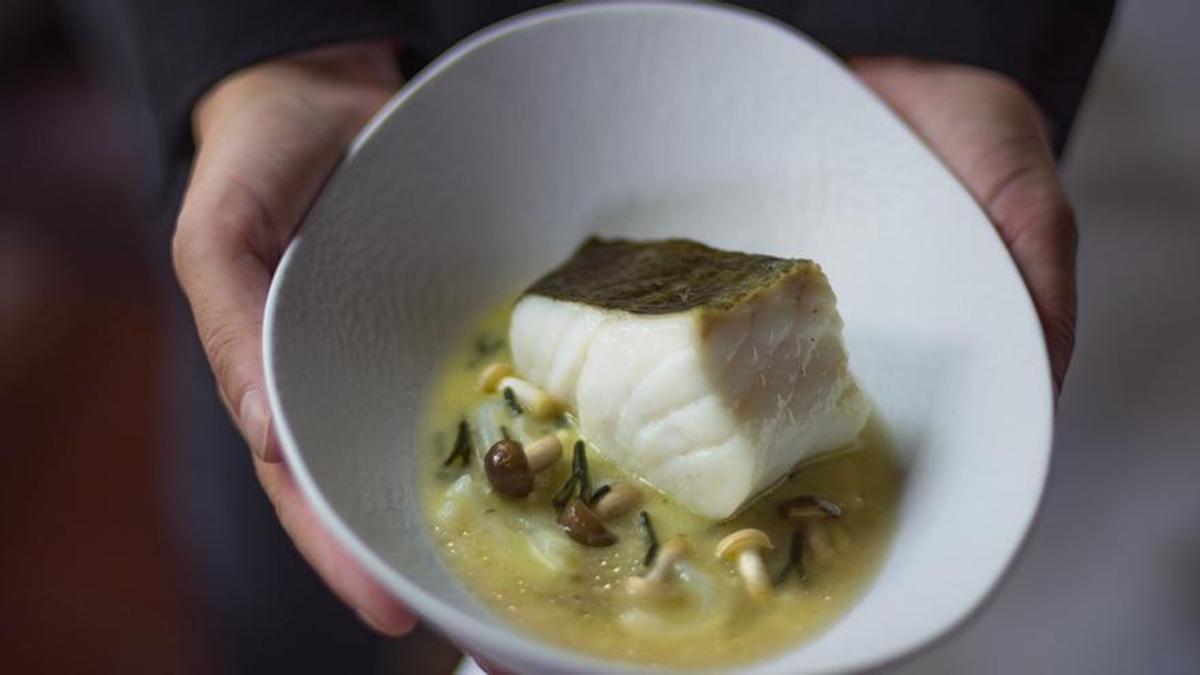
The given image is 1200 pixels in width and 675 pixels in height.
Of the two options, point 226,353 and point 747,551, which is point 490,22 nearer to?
point 226,353

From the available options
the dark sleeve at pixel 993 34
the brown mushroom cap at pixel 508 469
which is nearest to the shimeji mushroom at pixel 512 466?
the brown mushroom cap at pixel 508 469

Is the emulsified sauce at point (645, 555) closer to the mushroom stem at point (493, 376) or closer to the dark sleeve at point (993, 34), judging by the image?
the mushroom stem at point (493, 376)

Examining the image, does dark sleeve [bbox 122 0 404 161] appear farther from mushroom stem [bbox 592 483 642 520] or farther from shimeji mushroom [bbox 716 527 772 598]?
shimeji mushroom [bbox 716 527 772 598]

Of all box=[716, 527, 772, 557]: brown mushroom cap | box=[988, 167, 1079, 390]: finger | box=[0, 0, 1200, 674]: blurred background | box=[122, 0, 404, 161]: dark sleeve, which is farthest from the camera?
box=[0, 0, 1200, 674]: blurred background

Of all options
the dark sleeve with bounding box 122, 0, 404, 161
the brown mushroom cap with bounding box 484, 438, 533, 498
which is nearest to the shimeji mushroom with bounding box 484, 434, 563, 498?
the brown mushroom cap with bounding box 484, 438, 533, 498

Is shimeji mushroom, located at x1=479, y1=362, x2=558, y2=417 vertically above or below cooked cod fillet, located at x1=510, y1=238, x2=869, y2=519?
below

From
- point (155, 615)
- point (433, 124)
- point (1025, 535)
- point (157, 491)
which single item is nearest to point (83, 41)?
point (157, 491)
